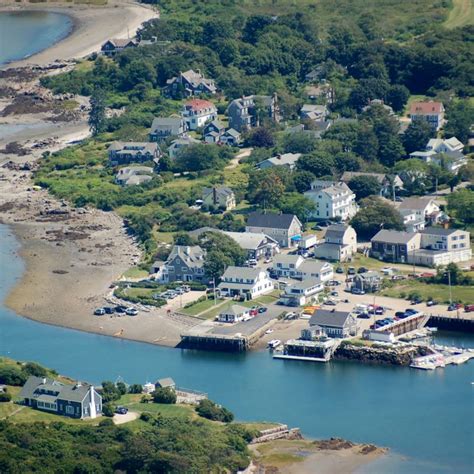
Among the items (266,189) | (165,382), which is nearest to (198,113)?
(266,189)

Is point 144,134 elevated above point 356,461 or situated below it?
above

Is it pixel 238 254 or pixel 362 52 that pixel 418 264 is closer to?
pixel 238 254

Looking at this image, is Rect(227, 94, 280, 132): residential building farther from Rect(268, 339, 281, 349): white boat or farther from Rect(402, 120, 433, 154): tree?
Rect(268, 339, 281, 349): white boat

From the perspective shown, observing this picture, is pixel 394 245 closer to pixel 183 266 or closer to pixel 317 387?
pixel 183 266

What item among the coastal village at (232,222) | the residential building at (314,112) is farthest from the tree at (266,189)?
the residential building at (314,112)

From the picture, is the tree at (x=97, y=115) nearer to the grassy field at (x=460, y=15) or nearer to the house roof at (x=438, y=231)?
the grassy field at (x=460, y=15)

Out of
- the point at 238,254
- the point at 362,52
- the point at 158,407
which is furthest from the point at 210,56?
the point at 158,407

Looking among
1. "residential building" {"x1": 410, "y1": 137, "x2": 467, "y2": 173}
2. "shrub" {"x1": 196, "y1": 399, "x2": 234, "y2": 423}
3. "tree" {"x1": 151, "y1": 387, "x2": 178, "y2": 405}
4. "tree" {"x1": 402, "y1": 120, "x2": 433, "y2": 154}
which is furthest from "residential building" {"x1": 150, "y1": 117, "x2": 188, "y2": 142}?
→ "shrub" {"x1": 196, "y1": 399, "x2": 234, "y2": 423}
